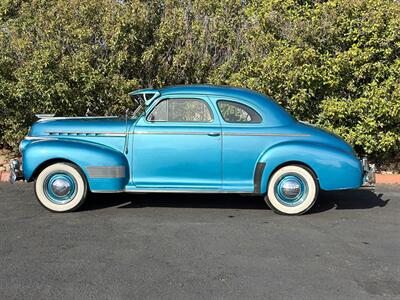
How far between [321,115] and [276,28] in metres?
1.75

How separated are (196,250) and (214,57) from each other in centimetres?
546

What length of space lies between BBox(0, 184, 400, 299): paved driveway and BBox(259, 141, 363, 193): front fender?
19.0 inches

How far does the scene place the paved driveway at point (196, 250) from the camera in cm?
422

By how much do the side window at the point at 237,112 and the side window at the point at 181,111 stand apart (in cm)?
18

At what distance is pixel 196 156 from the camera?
645 cm

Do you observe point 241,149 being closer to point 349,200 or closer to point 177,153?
point 177,153

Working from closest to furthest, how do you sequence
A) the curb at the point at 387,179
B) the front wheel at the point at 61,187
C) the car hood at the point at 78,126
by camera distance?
the front wheel at the point at 61,187 < the car hood at the point at 78,126 < the curb at the point at 387,179

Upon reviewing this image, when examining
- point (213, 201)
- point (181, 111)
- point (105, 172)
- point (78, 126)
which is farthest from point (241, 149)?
point (78, 126)

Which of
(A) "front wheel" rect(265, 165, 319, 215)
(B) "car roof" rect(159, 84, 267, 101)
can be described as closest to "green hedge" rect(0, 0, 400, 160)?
(B) "car roof" rect(159, 84, 267, 101)

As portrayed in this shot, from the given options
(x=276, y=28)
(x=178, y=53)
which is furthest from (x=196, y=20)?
(x=276, y=28)

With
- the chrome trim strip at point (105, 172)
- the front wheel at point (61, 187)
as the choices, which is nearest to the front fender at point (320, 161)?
the chrome trim strip at point (105, 172)

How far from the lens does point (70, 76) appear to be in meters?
8.98

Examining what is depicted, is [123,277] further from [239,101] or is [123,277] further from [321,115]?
[321,115]

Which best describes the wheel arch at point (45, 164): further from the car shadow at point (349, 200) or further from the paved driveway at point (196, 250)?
the car shadow at point (349, 200)
